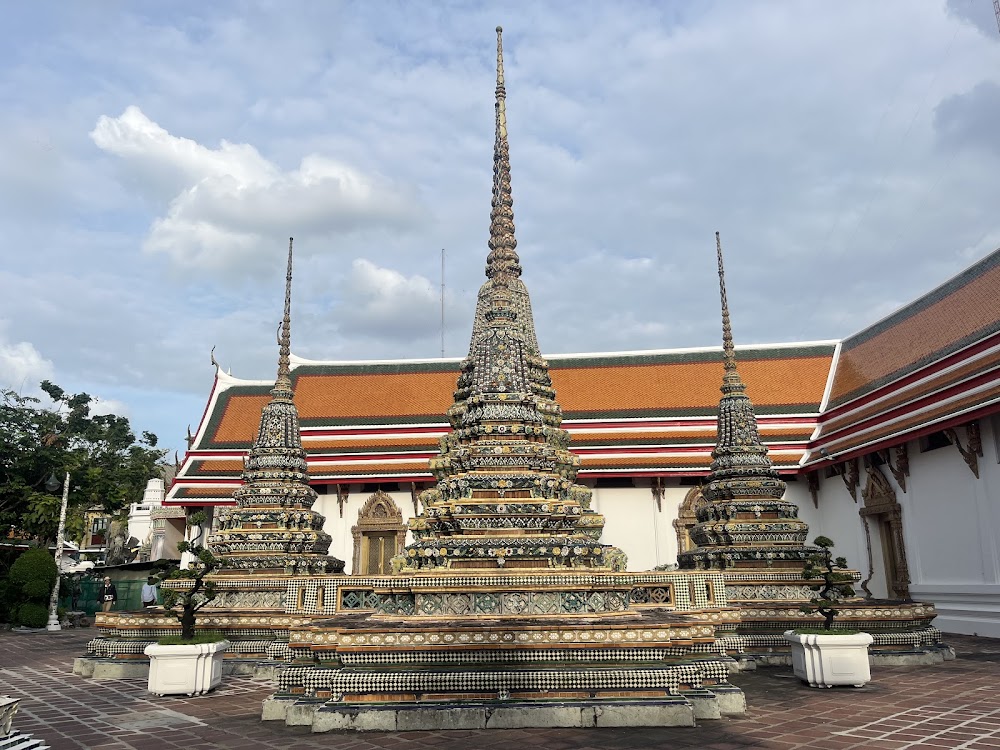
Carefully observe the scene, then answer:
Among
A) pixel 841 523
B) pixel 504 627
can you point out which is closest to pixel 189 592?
→ pixel 504 627

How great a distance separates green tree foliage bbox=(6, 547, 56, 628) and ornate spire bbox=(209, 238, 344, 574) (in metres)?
9.99

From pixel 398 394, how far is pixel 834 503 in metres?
14.6

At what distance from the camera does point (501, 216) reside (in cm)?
1230

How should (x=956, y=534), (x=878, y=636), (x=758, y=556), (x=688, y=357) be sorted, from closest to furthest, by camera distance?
(x=878, y=636)
(x=758, y=556)
(x=956, y=534)
(x=688, y=357)

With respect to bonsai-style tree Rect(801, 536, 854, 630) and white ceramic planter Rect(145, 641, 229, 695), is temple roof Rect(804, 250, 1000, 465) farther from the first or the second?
white ceramic planter Rect(145, 641, 229, 695)

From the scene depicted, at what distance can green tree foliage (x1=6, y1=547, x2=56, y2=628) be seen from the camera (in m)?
21.1

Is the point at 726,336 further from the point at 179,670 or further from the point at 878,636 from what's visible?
the point at 179,670

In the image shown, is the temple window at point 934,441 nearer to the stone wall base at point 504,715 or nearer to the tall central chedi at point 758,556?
the tall central chedi at point 758,556

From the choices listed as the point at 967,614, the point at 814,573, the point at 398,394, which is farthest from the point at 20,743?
the point at 398,394

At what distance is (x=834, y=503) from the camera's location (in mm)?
22000

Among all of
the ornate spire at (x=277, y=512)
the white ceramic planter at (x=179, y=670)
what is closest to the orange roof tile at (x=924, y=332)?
the ornate spire at (x=277, y=512)

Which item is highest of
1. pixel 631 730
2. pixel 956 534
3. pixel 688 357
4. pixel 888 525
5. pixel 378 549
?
pixel 688 357

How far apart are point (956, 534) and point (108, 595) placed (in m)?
24.4

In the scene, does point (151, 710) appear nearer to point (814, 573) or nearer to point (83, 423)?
point (814, 573)
